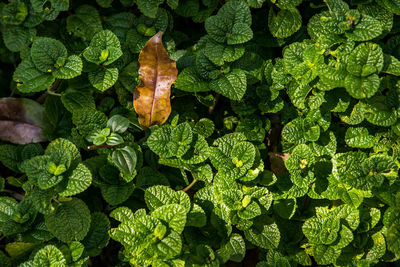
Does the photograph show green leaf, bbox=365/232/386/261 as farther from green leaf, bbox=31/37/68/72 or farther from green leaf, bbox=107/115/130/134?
green leaf, bbox=31/37/68/72

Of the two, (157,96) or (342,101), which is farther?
(157,96)

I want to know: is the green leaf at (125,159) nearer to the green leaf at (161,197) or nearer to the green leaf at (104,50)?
the green leaf at (161,197)

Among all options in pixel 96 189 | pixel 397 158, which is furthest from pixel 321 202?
pixel 96 189

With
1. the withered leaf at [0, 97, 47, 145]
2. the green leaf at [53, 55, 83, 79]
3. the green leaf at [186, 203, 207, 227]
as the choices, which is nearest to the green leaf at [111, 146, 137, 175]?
the green leaf at [186, 203, 207, 227]

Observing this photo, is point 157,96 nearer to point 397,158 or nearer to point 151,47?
point 151,47

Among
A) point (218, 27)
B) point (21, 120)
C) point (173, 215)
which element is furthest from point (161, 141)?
point (21, 120)

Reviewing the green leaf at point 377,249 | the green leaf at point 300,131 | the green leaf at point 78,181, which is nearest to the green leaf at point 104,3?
the green leaf at point 78,181
